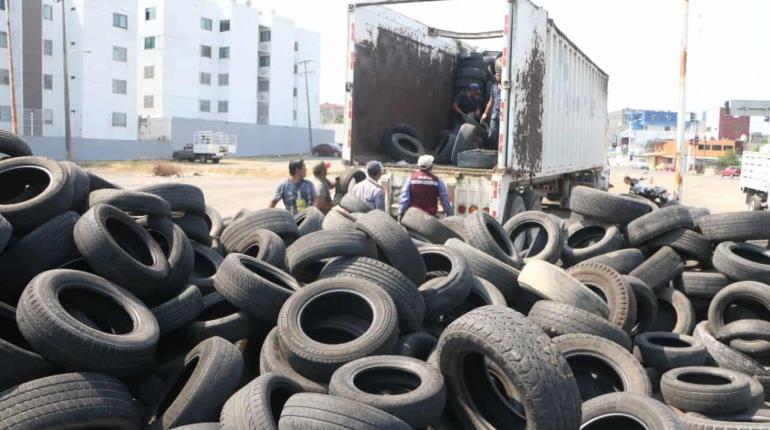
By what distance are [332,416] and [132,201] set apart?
3.03 meters

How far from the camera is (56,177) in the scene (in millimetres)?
5336

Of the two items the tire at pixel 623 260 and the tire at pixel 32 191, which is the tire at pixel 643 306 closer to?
the tire at pixel 623 260

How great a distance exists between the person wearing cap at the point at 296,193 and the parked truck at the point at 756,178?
13556mm

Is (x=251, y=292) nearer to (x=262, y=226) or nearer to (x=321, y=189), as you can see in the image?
(x=262, y=226)

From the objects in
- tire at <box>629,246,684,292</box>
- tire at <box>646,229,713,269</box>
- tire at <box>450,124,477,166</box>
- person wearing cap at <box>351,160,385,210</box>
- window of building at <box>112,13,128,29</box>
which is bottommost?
tire at <box>629,246,684,292</box>

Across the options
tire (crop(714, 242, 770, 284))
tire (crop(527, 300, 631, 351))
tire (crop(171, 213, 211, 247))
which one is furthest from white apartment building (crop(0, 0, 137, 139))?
tire (crop(527, 300, 631, 351))

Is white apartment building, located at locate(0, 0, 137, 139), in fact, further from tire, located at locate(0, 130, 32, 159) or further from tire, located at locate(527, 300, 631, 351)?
tire, located at locate(527, 300, 631, 351)

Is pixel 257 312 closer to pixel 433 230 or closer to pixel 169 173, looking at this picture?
pixel 433 230

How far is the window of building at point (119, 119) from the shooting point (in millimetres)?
54750

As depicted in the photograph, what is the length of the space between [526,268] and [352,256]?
56.4 inches

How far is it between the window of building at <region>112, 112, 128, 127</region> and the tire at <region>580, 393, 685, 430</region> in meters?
56.3

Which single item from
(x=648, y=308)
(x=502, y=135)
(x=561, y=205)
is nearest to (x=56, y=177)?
(x=648, y=308)

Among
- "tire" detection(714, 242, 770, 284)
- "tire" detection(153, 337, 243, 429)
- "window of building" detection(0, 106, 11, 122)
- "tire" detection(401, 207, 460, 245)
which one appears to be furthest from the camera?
"window of building" detection(0, 106, 11, 122)

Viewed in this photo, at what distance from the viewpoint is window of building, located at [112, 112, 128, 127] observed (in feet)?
180
